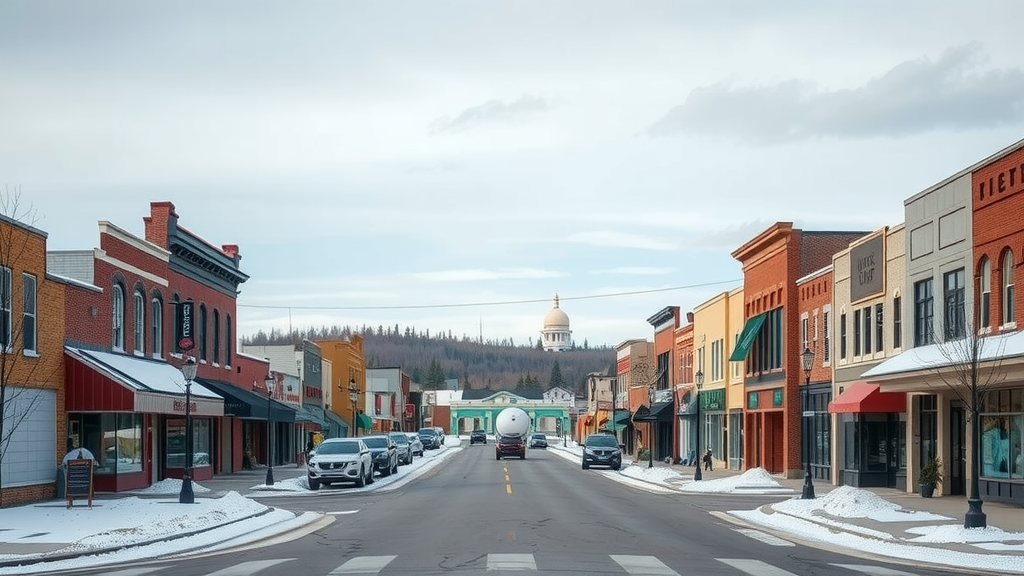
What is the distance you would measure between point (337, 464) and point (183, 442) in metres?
6.32

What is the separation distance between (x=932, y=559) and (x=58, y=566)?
1358 centimetres

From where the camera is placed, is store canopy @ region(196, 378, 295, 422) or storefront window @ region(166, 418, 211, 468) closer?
storefront window @ region(166, 418, 211, 468)

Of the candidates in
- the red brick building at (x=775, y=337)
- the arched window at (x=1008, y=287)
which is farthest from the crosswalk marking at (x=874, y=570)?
the red brick building at (x=775, y=337)

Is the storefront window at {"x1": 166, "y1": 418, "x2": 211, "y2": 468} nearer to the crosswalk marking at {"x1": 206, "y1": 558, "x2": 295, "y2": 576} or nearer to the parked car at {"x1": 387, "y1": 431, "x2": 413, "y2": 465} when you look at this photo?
the parked car at {"x1": 387, "y1": 431, "x2": 413, "y2": 465}

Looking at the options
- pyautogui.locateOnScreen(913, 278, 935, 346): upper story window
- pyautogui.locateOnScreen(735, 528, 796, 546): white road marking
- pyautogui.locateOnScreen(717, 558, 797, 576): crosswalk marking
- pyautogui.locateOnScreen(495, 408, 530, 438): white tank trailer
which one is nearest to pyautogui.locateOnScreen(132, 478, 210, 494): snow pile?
pyautogui.locateOnScreen(735, 528, 796, 546): white road marking

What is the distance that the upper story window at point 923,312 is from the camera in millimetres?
35812

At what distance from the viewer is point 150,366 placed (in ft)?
134

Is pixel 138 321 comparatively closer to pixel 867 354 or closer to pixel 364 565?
pixel 867 354

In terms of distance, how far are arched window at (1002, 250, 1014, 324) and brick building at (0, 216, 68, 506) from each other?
23.1m

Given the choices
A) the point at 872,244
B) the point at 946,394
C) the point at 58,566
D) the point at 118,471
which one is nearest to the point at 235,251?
the point at 118,471

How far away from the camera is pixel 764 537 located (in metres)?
24.4

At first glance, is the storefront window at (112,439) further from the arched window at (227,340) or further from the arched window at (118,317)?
the arched window at (227,340)

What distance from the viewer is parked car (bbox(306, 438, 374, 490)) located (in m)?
41.9

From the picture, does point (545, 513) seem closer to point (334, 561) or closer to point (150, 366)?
point (334, 561)
